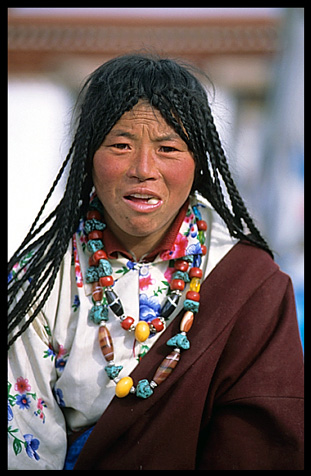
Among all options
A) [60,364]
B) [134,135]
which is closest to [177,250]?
[134,135]

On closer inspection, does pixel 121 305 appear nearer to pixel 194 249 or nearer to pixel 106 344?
pixel 106 344

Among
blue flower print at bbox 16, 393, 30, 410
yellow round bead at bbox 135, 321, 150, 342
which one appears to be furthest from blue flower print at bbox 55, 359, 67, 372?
yellow round bead at bbox 135, 321, 150, 342

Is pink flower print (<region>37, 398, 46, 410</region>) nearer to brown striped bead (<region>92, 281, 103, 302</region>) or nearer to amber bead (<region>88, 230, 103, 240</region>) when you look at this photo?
brown striped bead (<region>92, 281, 103, 302</region>)

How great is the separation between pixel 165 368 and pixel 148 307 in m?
0.19

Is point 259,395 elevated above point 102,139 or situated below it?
below

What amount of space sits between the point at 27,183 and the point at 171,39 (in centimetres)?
390

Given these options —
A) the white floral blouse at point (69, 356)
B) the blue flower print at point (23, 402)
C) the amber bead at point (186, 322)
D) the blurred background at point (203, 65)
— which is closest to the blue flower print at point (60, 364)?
the white floral blouse at point (69, 356)

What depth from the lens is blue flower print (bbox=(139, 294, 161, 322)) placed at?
1.59 meters

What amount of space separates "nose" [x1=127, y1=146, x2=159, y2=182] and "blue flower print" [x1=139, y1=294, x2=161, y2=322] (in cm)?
36

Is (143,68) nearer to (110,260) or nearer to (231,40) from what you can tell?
(110,260)

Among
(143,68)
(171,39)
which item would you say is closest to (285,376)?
(143,68)

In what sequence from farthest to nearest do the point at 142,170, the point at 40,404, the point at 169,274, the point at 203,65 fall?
the point at 203,65, the point at 169,274, the point at 40,404, the point at 142,170

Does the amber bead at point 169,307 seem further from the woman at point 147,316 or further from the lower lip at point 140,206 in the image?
the lower lip at point 140,206

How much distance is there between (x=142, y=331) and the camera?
1519 millimetres
